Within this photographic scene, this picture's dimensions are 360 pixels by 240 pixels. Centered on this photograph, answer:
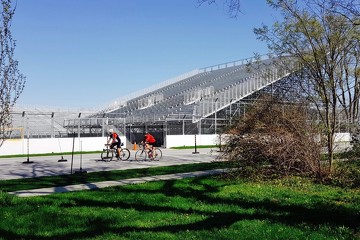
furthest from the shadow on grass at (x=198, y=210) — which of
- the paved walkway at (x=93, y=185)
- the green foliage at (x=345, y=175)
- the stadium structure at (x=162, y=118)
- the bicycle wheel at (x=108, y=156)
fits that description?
the stadium structure at (x=162, y=118)

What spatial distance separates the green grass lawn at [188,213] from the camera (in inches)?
275

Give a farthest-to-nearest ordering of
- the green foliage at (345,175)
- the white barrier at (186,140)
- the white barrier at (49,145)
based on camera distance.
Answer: the white barrier at (186,140), the white barrier at (49,145), the green foliage at (345,175)

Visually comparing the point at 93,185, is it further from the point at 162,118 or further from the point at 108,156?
the point at 162,118

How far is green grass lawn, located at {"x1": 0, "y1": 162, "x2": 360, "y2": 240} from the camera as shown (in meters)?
6.99

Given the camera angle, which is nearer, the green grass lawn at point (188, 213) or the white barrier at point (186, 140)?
the green grass lawn at point (188, 213)

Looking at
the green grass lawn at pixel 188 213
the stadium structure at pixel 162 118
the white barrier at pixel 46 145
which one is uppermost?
the stadium structure at pixel 162 118

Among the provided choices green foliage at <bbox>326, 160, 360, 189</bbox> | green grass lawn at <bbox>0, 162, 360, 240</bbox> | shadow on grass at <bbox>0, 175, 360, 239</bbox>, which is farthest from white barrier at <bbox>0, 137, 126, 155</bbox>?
green foliage at <bbox>326, 160, 360, 189</bbox>

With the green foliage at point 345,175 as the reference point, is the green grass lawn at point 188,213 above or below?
below

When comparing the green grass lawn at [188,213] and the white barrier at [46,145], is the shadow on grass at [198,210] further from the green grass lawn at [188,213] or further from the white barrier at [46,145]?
the white barrier at [46,145]

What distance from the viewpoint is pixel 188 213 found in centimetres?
850

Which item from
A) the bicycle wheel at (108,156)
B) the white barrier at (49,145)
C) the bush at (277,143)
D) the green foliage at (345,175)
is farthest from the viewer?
the white barrier at (49,145)

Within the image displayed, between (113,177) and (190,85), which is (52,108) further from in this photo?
(113,177)

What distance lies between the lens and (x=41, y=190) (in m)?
12.0

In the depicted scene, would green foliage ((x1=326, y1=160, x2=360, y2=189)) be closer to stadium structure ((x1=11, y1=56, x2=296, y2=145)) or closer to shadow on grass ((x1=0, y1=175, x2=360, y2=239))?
shadow on grass ((x1=0, y1=175, x2=360, y2=239))
